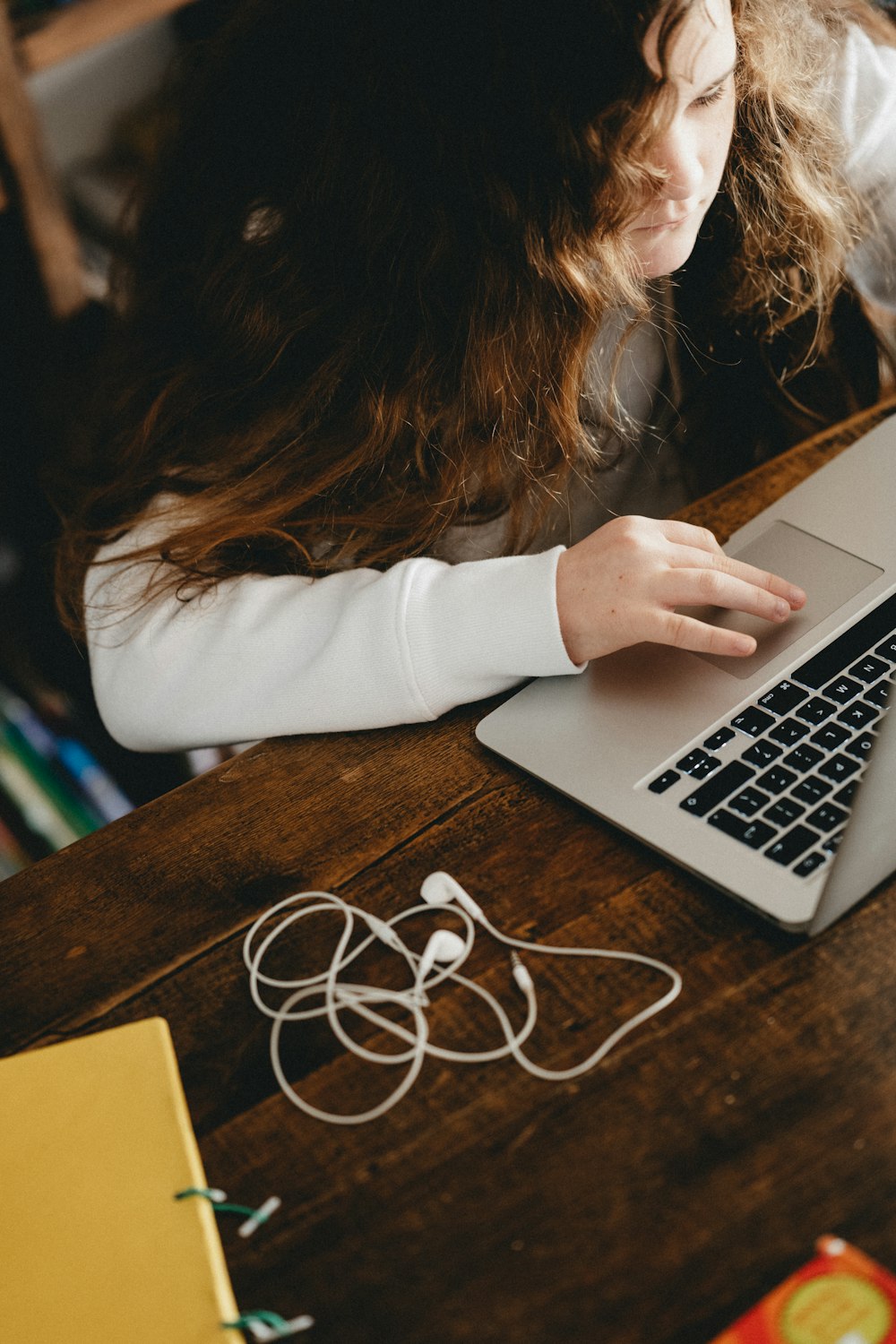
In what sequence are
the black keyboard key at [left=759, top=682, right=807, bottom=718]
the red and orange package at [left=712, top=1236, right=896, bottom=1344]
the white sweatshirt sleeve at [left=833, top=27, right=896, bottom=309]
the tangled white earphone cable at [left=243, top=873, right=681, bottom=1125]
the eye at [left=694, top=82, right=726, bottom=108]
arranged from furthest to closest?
the white sweatshirt sleeve at [left=833, top=27, right=896, bottom=309] < the eye at [left=694, top=82, right=726, bottom=108] < the black keyboard key at [left=759, top=682, right=807, bottom=718] < the tangled white earphone cable at [left=243, top=873, right=681, bottom=1125] < the red and orange package at [left=712, top=1236, right=896, bottom=1344]

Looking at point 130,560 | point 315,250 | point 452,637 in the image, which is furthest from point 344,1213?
point 315,250

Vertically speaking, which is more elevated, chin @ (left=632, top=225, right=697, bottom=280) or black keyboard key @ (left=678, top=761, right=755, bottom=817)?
chin @ (left=632, top=225, right=697, bottom=280)

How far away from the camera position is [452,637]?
2.19 feet

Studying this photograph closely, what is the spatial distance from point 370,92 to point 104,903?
529 millimetres

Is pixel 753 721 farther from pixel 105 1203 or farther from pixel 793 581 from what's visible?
pixel 105 1203

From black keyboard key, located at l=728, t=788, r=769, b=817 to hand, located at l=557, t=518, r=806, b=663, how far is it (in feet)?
0.31

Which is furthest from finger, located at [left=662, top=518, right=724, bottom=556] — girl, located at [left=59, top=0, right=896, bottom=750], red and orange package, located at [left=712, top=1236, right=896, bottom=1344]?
red and orange package, located at [left=712, top=1236, right=896, bottom=1344]

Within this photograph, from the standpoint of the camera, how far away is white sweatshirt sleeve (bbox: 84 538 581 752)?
2.18 ft

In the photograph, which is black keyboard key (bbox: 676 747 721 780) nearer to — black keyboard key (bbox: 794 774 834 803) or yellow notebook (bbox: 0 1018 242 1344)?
black keyboard key (bbox: 794 774 834 803)

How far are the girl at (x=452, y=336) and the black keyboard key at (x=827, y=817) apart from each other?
0.11 m

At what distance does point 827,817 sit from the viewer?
550 millimetres

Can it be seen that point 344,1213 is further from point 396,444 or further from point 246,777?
point 396,444

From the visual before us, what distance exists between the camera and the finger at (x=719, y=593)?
2.15 ft

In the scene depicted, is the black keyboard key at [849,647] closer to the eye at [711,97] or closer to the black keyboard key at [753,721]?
the black keyboard key at [753,721]
